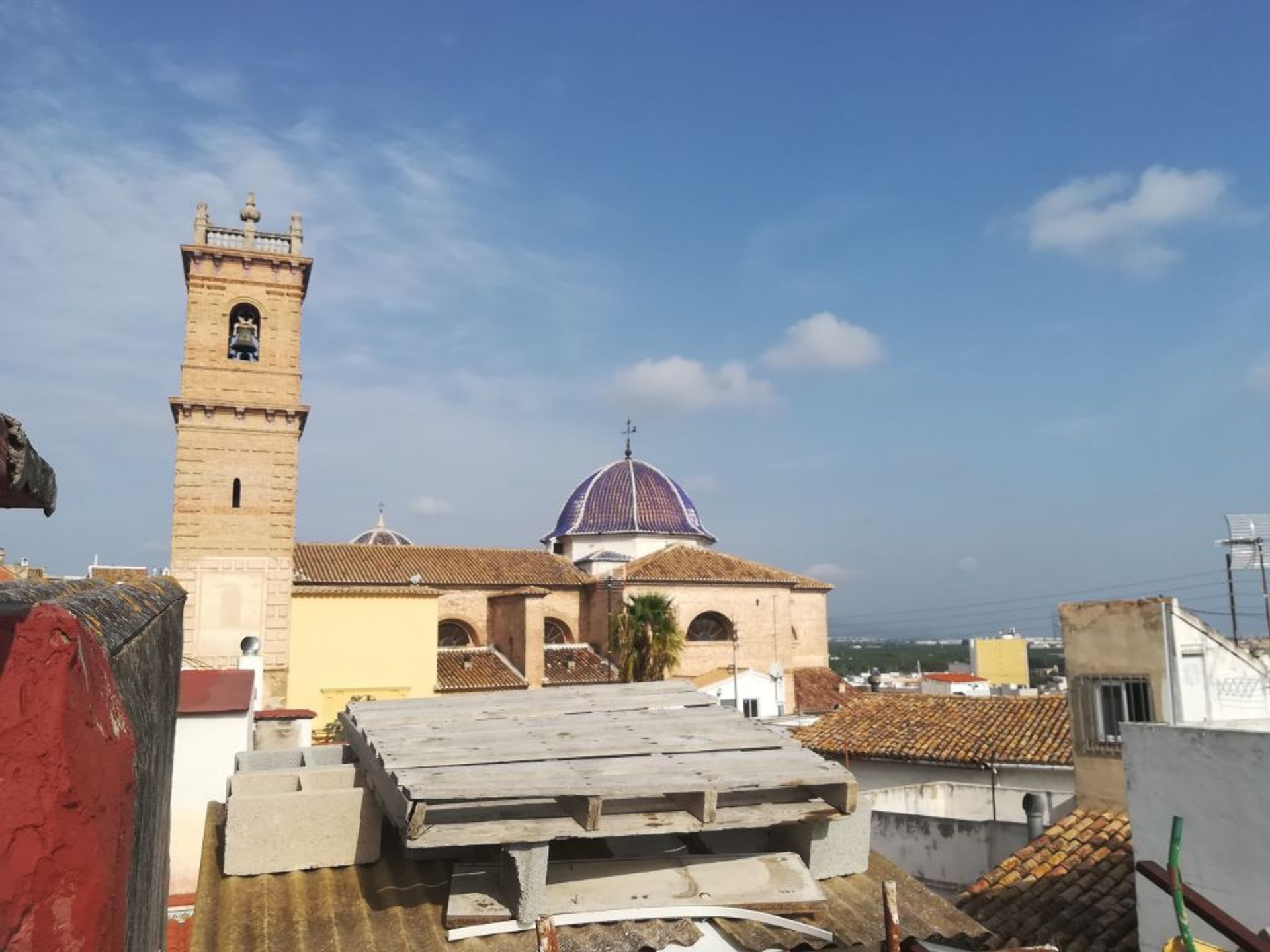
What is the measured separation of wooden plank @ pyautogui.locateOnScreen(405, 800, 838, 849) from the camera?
3.92 m

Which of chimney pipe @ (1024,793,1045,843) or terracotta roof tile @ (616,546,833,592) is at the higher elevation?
terracotta roof tile @ (616,546,833,592)

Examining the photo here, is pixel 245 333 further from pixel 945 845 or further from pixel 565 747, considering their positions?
pixel 565 747

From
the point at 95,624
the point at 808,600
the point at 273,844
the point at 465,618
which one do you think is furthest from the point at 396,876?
the point at 808,600

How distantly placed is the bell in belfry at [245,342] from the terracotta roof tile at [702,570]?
13170mm

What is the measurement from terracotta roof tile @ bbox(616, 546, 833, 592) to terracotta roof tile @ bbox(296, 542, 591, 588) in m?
2.17

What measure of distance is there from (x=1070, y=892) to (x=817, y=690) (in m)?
22.9

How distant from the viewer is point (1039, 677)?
2420 inches

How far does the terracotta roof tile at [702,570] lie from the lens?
3228 centimetres

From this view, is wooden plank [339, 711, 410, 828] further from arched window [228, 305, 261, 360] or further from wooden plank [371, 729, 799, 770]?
arched window [228, 305, 261, 360]

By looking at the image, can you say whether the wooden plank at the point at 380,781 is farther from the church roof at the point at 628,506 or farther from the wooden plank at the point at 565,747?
the church roof at the point at 628,506

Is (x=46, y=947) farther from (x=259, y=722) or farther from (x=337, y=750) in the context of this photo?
(x=259, y=722)

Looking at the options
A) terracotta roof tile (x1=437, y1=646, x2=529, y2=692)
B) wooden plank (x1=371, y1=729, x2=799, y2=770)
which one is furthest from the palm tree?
wooden plank (x1=371, y1=729, x2=799, y2=770)

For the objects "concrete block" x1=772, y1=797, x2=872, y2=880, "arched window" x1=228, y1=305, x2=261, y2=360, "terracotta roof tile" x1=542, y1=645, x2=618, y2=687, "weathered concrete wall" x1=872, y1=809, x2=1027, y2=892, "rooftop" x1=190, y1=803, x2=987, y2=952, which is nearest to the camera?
"rooftop" x1=190, y1=803, x2=987, y2=952

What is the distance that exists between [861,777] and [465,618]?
1695cm
